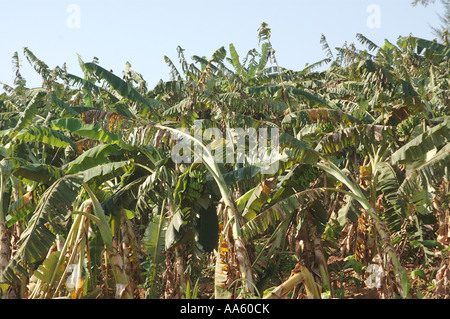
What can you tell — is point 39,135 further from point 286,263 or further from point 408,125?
point 408,125

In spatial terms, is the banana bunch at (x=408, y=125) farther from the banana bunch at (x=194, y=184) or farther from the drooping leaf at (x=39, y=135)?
the drooping leaf at (x=39, y=135)

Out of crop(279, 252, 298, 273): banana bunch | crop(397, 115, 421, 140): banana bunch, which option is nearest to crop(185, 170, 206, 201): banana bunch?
crop(279, 252, 298, 273): banana bunch

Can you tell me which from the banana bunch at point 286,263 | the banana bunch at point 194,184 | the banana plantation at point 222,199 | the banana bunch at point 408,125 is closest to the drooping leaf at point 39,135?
the banana plantation at point 222,199

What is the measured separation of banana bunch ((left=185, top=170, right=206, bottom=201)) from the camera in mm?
7109

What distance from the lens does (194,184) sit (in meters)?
7.14

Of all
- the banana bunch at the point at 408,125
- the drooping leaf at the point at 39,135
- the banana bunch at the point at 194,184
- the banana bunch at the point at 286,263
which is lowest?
the banana bunch at the point at 286,263

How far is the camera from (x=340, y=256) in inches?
419

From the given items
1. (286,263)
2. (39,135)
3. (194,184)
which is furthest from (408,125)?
(39,135)

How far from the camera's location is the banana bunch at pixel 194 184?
7.11 metres

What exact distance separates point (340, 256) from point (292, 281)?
17.7ft

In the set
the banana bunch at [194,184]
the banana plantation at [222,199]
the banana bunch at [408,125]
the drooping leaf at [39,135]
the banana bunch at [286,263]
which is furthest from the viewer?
the banana bunch at [286,263]

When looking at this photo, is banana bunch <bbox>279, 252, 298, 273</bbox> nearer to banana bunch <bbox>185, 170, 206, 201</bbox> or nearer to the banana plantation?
the banana plantation
